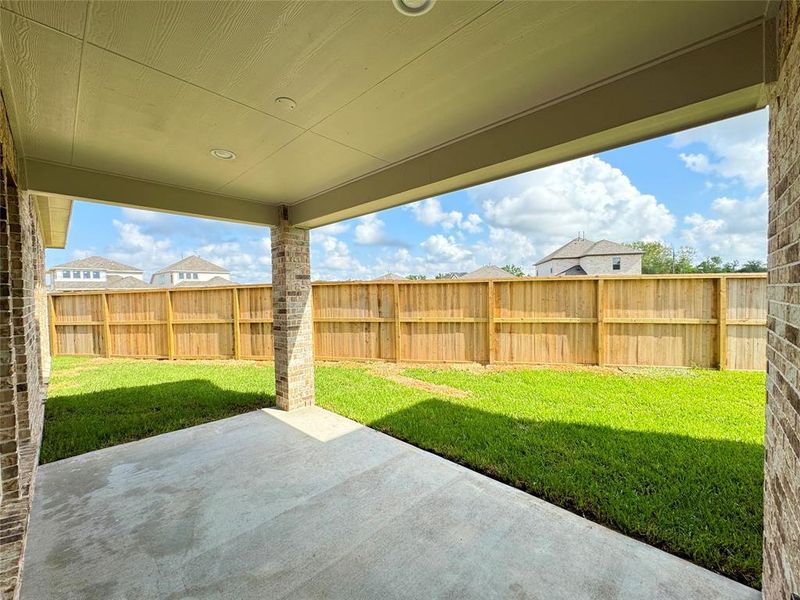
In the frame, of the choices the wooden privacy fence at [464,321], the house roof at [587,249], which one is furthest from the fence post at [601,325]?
the house roof at [587,249]

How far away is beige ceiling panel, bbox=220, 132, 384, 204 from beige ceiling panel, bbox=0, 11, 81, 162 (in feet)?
4.33

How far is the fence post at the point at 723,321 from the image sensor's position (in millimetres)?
6070

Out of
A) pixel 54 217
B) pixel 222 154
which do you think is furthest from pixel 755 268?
pixel 54 217

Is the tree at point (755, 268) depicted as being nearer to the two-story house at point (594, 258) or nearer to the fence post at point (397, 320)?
the two-story house at point (594, 258)

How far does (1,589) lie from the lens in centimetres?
162

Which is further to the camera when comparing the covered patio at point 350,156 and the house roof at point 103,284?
the house roof at point 103,284

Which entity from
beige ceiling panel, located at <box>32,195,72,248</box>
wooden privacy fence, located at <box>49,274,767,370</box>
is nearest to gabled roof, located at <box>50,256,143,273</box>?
wooden privacy fence, located at <box>49,274,767,370</box>

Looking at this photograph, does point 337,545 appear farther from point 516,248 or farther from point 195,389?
point 516,248

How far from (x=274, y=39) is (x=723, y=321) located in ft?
25.8

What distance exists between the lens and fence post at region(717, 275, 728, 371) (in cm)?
607

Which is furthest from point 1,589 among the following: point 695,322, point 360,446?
point 695,322

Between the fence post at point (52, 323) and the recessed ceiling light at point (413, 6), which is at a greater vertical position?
the recessed ceiling light at point (413, 6)

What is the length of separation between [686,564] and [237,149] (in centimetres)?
429

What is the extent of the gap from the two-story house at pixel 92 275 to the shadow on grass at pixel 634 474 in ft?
98.3
